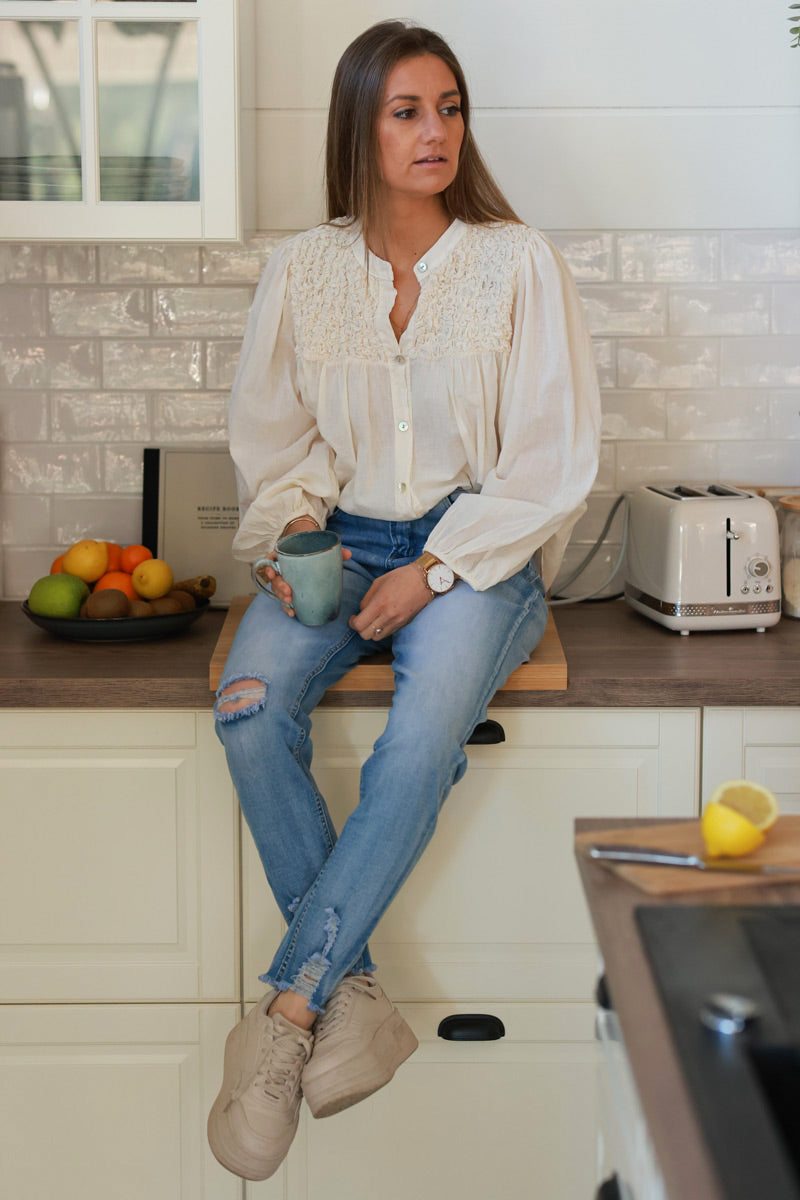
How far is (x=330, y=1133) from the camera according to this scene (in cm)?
179

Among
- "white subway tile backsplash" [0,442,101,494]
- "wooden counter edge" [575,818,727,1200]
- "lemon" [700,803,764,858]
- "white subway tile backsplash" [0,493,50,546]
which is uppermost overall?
"white subway tile backsplash" [0,442,101,494]

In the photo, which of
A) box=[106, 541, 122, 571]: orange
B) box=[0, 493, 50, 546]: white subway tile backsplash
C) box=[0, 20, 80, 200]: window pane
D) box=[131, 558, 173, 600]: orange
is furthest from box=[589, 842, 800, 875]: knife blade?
box=[0, 493, 50, 546]: white subway tile backsplash

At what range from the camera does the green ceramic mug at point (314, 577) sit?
1632mm

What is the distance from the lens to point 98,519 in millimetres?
2271

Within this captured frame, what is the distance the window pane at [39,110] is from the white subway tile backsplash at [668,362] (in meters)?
1.03

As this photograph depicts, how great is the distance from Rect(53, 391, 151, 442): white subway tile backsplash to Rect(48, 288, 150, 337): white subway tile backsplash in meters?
0.13

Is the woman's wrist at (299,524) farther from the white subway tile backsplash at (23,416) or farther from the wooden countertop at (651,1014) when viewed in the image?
the wooden countertop at (651,1014)

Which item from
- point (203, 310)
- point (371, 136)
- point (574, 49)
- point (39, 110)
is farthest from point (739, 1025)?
point (574, 49)

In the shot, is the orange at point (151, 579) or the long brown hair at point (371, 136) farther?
the orange at point (151, 579)

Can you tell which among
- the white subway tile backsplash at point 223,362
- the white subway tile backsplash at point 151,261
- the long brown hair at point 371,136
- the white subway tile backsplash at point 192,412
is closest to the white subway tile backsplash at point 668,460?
the white subway tile backsplash at point 223,362

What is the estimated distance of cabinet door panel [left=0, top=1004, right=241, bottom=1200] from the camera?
1804 mm

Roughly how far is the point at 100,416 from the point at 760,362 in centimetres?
126

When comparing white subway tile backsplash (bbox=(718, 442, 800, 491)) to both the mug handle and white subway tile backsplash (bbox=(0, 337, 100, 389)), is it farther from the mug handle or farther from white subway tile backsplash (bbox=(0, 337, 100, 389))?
white subway tile backsplash (bbox=(0, 337, 100, 389))

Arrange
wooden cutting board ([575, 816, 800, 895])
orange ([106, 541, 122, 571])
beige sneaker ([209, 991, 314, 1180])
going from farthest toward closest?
orange ([106, 541, 122, 571])
beige sneaker ([209, 991, 314, 1180])
wooden cutting board ([575, 816, 800, 895])
